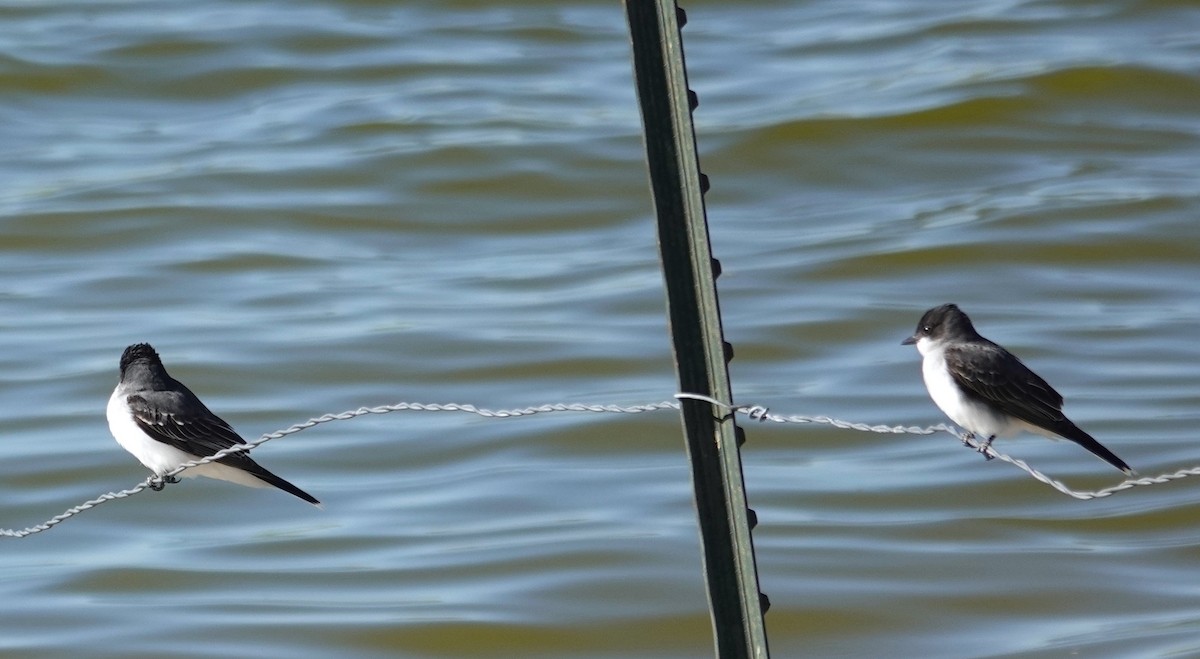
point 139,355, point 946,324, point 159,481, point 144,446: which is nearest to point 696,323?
point 946,324

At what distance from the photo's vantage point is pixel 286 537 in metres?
11.3

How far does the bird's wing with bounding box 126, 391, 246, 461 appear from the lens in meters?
6.63

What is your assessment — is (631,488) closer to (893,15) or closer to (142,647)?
(142,647)

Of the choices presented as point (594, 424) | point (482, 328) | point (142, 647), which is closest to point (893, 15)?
point (482, 328)

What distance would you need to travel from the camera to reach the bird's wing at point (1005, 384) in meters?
5.63

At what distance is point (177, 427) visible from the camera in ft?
21.8

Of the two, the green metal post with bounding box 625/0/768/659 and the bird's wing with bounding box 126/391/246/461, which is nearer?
the green metal post with bounding box 625/0/768/659

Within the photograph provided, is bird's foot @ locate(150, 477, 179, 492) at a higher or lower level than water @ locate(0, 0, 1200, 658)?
lower

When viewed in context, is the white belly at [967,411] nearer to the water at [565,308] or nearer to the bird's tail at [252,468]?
the bird's tail at [252,468]

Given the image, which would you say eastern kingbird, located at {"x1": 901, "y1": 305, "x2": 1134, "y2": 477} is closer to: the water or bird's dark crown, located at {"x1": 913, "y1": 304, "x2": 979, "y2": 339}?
bird's dark crown, located at {"x1": 913, "y1": 304, "x2": 979, "y2": 339}

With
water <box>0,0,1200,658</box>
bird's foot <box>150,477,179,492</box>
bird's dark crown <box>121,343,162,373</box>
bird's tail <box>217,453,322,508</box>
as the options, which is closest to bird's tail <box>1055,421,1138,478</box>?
bird's tail <box>217,453,322,508</box>

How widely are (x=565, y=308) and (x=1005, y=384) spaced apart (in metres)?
10.7

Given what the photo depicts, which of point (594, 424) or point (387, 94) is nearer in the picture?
point (594, 424)

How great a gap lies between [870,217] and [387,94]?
8.95 metres
